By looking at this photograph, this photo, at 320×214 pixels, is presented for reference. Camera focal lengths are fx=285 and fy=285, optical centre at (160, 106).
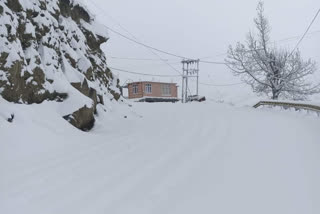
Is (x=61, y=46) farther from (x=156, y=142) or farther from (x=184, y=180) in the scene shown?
(x=184, y=180)

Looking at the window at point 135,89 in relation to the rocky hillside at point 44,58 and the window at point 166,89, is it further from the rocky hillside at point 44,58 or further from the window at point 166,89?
the rocky hillside at point 44,58

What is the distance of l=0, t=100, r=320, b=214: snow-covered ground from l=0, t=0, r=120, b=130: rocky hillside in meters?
0.55

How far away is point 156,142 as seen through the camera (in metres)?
7.95

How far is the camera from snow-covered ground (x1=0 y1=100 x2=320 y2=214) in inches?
151

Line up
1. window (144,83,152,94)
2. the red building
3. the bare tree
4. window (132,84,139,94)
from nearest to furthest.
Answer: the bare tree < the red building < window (144,83,152,94) < window (132,84,139,94)

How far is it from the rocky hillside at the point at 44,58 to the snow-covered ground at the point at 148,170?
0.55 metres

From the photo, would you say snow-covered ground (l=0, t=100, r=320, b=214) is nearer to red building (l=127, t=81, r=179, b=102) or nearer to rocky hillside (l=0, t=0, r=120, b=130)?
rocky hillside (l=0, t=0, r=120, b=130)

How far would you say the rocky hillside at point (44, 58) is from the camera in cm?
754

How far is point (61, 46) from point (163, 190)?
8.34 metres

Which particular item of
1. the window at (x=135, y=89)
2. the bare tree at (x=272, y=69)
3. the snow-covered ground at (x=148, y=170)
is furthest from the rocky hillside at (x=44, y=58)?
the window at (x=135, y=89)

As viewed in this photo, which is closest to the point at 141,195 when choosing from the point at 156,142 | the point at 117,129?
the point at 156,142

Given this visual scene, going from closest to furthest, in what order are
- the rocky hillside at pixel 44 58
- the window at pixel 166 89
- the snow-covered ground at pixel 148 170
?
the snow-covered ground at pixel 148 170, the rocky hillside at pixel 44 58, the window at pixel 166 89

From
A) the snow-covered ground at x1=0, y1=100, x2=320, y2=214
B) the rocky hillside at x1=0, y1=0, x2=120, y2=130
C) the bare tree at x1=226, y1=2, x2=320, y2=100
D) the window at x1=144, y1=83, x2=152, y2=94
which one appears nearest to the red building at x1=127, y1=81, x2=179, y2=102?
the window at x1=144, y1=83, x2=152, y2=94

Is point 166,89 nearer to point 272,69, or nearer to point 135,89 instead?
point 135,89
